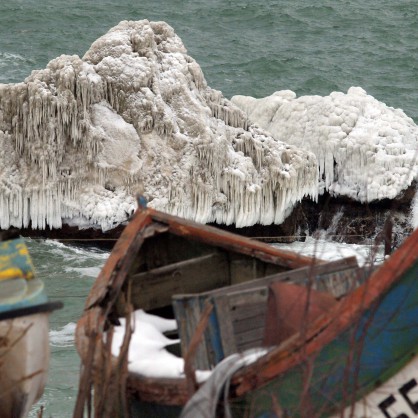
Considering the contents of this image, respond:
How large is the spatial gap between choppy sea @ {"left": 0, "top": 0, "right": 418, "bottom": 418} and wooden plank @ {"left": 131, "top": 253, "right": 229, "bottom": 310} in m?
15.6

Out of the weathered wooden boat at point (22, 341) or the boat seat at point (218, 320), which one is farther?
the boat seat at point (218, 320)

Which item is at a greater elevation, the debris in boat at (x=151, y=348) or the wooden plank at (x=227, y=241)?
the wooden plank at (x=227, y=241)

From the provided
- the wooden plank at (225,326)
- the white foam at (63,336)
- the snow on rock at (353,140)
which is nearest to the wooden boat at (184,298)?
the wooden plank at (225,326)

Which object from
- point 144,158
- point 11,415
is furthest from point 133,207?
point 11,415

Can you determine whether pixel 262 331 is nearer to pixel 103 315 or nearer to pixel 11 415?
pixel 103 315

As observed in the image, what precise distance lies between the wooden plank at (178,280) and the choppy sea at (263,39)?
1563cm

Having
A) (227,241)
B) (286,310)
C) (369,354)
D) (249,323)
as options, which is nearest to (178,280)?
(227,241)

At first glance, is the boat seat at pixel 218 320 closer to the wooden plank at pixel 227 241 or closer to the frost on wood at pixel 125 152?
the wooden plank at pixel 227 241

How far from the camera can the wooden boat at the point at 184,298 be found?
7793mm

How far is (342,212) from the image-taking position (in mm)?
17875

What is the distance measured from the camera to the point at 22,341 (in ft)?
25.4

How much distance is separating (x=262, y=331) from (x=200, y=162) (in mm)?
8230

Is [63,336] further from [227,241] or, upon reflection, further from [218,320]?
[218,320]

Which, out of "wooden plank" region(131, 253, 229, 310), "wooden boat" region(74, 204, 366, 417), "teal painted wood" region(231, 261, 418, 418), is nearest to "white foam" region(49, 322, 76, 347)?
"wooden boat" region(74, 204, 366, 417)
